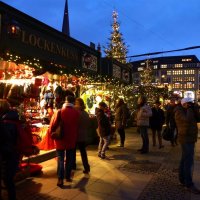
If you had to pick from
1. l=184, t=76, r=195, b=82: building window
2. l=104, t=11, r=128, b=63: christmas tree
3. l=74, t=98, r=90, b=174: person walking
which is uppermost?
l=184, t=76, r=195, b=82: building window

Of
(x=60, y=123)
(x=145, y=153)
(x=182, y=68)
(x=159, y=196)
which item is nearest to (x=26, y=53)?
(x=60, y=123)

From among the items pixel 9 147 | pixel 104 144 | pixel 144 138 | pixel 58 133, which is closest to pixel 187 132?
pixel 58 133

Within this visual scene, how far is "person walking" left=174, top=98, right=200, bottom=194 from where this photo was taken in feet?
21.0

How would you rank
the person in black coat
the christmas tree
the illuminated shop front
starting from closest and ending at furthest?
the person in black coat → the illuminated shop front → the christmas tree

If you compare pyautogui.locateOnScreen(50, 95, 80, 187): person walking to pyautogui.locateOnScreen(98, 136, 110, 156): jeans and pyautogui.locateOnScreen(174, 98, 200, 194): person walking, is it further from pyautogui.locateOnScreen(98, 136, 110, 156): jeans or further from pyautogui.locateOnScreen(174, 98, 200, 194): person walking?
pyautogui.locateOnScreen(98, 136, 110, 156): jeans

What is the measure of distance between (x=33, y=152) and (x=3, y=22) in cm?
416

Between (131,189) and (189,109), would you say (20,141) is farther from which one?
(189,109)

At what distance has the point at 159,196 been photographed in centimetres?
628

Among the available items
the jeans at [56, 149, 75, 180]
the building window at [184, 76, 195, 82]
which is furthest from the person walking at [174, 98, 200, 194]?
the building window at [184, 76, 195, 82]

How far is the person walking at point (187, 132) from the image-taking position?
252 inches

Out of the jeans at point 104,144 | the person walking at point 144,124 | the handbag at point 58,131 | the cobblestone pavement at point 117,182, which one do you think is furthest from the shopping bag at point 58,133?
the person walking at point 144,124

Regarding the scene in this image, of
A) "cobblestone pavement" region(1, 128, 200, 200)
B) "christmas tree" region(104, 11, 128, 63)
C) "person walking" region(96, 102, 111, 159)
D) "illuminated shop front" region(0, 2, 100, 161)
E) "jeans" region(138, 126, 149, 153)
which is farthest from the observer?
"christmas tree" region(104, 11, 128, 63)

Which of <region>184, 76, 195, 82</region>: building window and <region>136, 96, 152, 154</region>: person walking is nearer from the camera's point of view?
<region>136, 96, 152, 154</region>: person walking

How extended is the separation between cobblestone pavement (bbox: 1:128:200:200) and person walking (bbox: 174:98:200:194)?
38 cm
